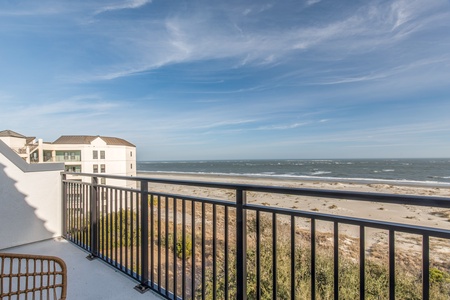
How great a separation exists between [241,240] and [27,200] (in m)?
3.16

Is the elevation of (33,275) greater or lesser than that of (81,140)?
lesser

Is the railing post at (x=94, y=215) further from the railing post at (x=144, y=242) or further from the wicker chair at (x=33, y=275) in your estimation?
the railing post at (x=144, y=242)

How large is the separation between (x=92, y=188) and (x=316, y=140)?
96.3 ft

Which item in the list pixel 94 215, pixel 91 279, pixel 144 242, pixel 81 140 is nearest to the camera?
Answer: pixel 144 242

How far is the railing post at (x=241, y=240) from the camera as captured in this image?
136 centimetres

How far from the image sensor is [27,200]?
3.02 m

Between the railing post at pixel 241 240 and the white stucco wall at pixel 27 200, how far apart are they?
3.09 metres

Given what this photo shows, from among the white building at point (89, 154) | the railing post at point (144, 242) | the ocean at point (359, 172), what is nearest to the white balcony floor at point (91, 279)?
the railing post at point (144, 242)

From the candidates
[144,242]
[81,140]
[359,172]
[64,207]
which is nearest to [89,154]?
[81,140]

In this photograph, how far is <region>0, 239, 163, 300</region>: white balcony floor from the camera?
6.28 feet

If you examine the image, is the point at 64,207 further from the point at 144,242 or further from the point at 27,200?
the point at 144,242

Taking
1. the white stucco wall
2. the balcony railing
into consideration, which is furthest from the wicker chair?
the white stucco wall

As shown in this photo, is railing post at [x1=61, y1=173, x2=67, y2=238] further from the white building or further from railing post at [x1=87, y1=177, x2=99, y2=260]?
the white building

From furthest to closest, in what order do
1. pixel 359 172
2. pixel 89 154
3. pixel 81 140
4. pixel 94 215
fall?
pixel 359 172 → pixel 81 140 → pixel 89 154 → pixel 94 215
